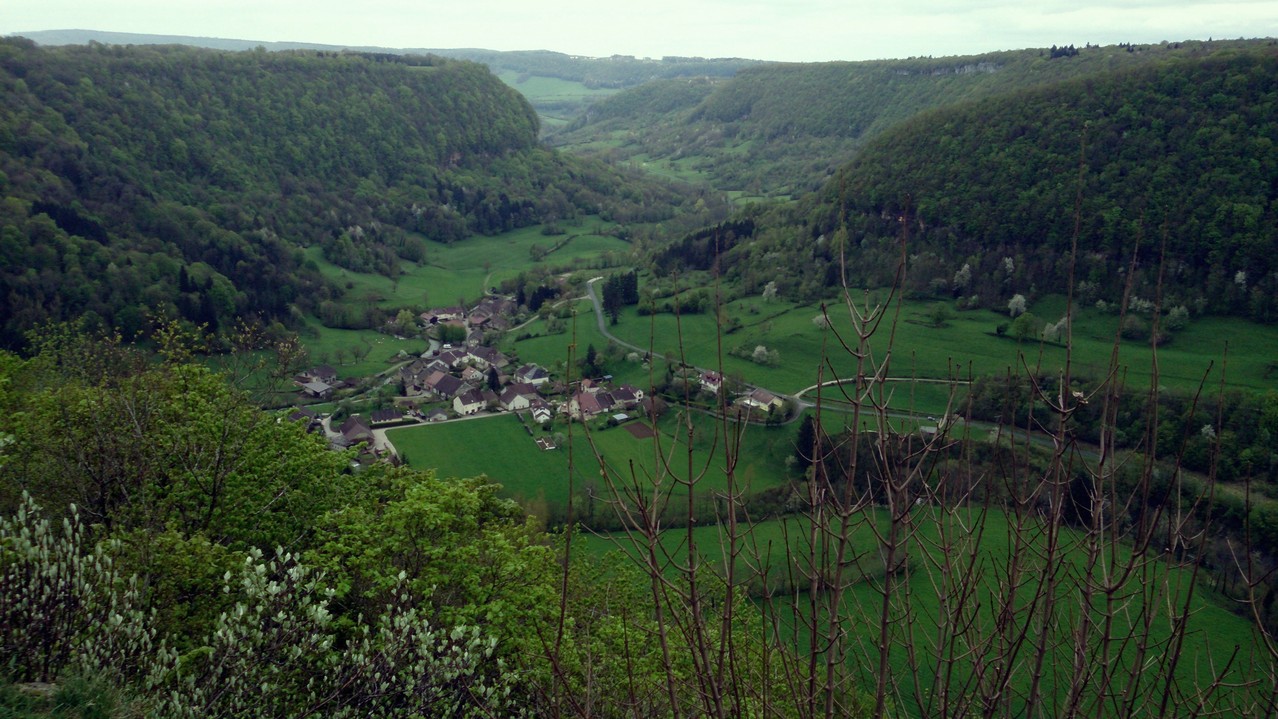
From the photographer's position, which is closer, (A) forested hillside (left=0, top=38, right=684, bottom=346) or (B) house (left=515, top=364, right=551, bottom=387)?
(B) house (left=515, top=364, right=551, bottom=387)

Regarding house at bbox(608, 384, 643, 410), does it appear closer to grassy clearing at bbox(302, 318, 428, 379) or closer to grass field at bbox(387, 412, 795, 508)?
grass field at bbox(387, 412, 795, 508)

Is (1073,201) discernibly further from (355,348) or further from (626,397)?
(355,348)

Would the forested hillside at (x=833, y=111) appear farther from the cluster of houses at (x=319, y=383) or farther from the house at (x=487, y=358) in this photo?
the cluster of houses at (x=319, y=383)

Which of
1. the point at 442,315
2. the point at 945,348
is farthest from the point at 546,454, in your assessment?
the point at 442,315

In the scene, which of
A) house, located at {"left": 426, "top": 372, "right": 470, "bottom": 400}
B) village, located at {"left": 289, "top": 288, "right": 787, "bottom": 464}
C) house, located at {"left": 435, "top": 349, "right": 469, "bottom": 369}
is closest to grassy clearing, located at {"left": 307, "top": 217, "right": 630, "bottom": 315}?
house, located at {"left": 435, "top": 349, "right": 469, "bottom": 369}

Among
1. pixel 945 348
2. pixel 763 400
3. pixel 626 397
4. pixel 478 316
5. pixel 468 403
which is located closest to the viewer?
pixel 763 400

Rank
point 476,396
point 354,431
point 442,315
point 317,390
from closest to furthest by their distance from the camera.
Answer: point 354,431, point 476,396, point 317,390, point 442,315
